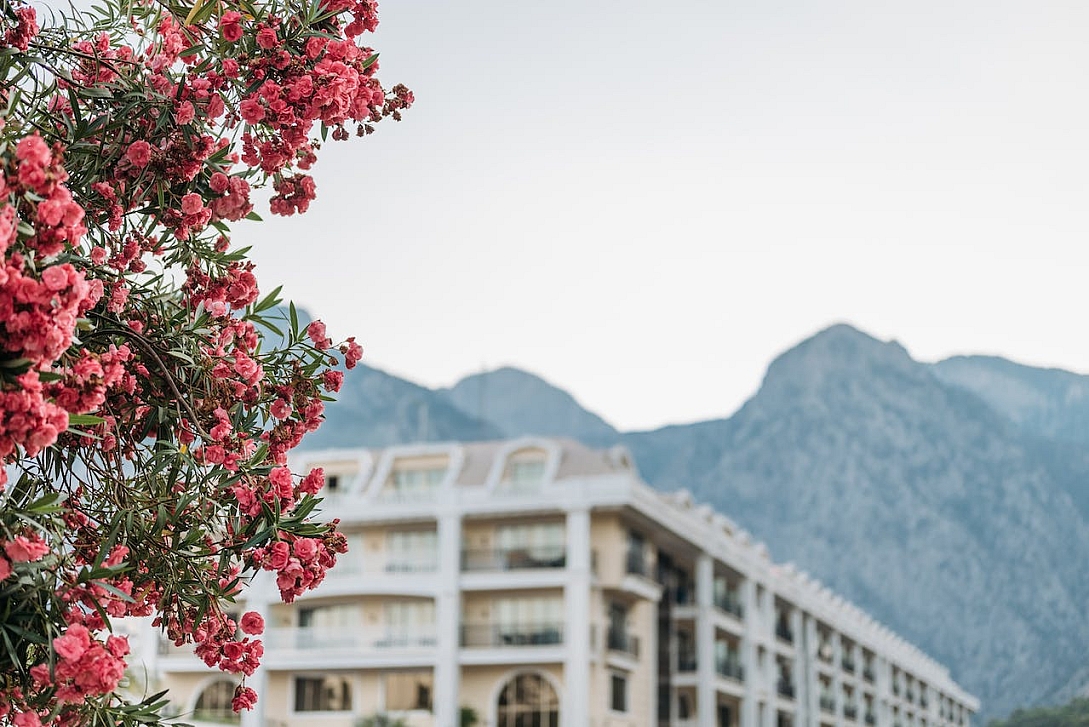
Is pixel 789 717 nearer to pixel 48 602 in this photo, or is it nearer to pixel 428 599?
pixel 428 599

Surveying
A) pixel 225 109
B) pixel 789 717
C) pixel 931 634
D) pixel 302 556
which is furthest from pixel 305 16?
pixel 931 634

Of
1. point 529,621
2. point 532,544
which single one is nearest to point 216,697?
point 529,621

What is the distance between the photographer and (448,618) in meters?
43.8

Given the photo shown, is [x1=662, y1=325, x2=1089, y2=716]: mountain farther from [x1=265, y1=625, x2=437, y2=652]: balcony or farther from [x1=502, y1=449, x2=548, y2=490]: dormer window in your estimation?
[x1=265, y1=625, x2=437, y2=652]: balcony

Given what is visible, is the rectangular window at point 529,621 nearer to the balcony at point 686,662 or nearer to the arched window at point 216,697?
the balcony at point 686,662

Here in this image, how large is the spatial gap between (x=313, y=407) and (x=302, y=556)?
105 cm

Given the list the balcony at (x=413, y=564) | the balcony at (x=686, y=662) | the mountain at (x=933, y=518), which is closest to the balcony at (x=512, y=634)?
the balcony at (x=413, y=564)

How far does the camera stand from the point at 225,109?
19.6 ft

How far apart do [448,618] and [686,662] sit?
1073 cm

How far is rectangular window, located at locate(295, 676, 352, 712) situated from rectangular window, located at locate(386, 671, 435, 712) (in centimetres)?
149

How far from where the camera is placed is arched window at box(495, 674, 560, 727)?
140 ft

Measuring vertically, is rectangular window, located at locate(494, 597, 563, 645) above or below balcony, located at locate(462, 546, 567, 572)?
below

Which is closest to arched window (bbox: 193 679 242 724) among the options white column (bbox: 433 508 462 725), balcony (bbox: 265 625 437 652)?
balcony (bbox: 265 625 437 652)

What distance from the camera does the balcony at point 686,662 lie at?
49812 mm
